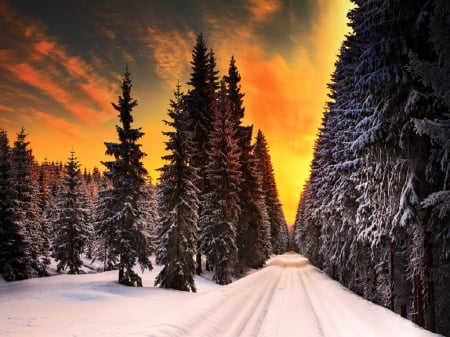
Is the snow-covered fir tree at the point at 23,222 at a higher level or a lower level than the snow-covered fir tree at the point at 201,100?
lower

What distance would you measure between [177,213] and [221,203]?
6.87 meters

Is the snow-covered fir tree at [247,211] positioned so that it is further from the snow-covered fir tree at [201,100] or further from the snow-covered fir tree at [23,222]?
the snow-covered fir tree at [23,222]

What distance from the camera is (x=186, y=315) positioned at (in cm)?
1202

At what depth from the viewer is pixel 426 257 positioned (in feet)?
Result: 38.6

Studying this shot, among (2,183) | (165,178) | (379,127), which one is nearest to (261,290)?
(165,178)

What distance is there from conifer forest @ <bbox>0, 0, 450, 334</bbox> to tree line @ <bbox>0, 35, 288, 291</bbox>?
99mm

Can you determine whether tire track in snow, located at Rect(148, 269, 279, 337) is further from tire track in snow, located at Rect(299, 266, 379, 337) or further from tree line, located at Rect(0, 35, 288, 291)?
tree line, located at Rect(0, 35, 288, 291)

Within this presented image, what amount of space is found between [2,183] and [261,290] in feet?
89.4

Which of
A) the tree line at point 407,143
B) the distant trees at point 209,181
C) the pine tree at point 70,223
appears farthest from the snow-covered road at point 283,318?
the pine tree at point 70,223

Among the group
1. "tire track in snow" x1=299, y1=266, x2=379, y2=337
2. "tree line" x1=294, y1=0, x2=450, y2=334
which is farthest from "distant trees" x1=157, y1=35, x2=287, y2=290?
A: "tree line" x1=294, y1=0, x2=450, y2=334

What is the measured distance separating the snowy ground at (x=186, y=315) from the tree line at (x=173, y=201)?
3353mm

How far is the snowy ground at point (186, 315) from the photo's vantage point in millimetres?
10383

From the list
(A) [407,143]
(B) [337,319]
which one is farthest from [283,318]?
(A) [407,143]

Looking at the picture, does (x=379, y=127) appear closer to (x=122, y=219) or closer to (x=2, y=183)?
(x=122, y=219)
